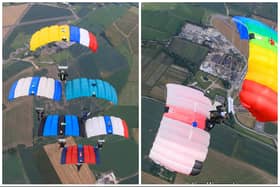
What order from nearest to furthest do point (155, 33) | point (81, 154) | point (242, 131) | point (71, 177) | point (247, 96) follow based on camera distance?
point (247, 96) < point (81, 154) < point (71, 177) < point (242, 131) < point (155, 33)

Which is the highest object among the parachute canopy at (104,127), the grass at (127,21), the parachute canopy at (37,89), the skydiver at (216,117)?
the grass at (127,21)

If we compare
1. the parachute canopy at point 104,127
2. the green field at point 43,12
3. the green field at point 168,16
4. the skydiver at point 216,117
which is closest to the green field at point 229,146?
the parachute canopy at point 104,127

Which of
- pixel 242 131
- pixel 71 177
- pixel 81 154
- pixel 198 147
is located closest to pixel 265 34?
pixel 198 147

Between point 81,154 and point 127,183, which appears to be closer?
point 81,154

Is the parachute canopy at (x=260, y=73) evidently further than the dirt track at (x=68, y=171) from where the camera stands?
No

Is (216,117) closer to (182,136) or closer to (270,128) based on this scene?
(182,136)

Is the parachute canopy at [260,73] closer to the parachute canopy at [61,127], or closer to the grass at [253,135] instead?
the grass at [253,135]

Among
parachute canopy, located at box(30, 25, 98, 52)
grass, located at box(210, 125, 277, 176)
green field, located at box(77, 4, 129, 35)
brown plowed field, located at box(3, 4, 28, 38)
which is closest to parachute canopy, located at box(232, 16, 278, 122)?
grass, located at box(210, 125, 277, 176)

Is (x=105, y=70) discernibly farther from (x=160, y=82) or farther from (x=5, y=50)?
(x=5, y=50)
